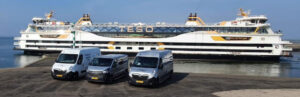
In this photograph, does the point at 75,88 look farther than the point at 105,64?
No

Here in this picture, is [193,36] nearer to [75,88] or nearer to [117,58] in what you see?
[117,58]

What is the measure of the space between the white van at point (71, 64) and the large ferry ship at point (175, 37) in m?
22.6

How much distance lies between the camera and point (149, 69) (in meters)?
11.2

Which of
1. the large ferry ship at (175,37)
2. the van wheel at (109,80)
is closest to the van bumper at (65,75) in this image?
the van wheel at (109,80)

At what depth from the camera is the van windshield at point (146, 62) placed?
38.1 ft

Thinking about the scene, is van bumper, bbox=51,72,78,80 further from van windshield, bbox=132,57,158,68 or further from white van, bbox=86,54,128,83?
van windshield, bbox=132,57,158,68

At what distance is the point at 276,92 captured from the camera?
10672 mm

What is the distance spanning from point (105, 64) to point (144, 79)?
112 inches

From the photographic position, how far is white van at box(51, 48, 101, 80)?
1264 cm

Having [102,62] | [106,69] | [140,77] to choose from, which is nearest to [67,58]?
[102,62]

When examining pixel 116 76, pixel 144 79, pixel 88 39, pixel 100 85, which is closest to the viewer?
pixel 144 79

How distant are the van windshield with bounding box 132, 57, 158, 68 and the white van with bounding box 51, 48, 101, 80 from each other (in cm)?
391

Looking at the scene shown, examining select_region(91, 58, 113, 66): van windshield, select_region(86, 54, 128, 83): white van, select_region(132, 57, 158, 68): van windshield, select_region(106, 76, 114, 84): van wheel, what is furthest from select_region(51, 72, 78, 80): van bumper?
select_region(132, 57, 158, 68): van windshield

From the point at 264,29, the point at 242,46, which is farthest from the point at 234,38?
the point at 264,29
